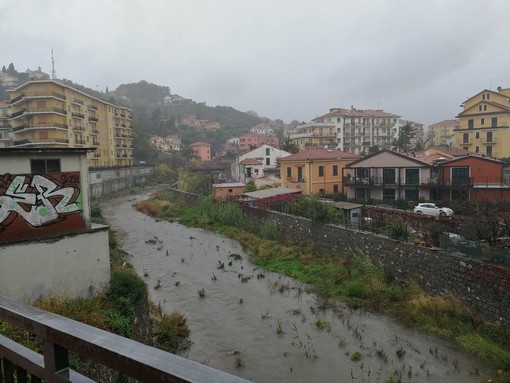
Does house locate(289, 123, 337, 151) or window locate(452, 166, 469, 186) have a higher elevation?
house locate(289, 123, 337, 151)

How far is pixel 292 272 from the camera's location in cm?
2244

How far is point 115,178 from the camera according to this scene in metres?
61.9

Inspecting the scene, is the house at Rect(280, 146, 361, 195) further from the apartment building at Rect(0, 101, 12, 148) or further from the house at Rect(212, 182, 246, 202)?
the apartment building at Rect(0, 101, 12, 148)

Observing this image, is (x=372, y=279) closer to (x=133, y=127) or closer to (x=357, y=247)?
(x=357, y=247)

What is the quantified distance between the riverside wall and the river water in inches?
95.9

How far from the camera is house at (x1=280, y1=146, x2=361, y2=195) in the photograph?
140 feet

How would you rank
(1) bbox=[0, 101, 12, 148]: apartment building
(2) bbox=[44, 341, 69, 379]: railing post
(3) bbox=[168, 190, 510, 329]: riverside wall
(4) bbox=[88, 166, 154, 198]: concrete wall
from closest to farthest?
(2) bbox=[44, 341, 69, 379]: railing post
(3) bbox=[168, 190, 510, 329]: riverside wall
(4) bbox=[88, 166, 154, 198]: concrete wall
(1) bbox=[0, 101, 12, 148]: apartment building

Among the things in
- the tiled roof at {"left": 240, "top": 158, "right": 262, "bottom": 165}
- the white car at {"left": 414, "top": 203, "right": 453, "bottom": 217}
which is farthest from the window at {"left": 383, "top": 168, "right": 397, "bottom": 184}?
the tiled roof at {"left": 240, "top": 158, "right": 262, "bottom": 165}


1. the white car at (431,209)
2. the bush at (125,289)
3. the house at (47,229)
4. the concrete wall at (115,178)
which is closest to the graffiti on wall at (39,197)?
the house at (47,229)

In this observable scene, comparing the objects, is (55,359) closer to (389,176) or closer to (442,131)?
(389,176)

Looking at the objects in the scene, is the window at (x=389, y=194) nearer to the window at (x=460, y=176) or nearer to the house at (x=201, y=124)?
the window at (x=460, y=176)

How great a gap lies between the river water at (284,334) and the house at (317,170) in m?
19.7

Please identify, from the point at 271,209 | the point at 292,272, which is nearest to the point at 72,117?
the point at 271,209

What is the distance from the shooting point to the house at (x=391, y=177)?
1444 inches
